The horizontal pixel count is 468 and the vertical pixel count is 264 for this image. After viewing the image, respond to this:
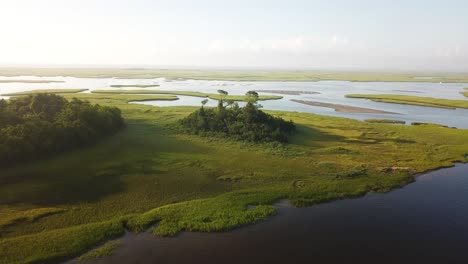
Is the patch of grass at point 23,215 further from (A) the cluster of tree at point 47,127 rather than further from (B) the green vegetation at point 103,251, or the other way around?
(A) the cluster of tree at point 47,127

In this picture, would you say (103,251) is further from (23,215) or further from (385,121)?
(385,121)

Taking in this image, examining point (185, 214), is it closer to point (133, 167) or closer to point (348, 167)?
point (133, 167)

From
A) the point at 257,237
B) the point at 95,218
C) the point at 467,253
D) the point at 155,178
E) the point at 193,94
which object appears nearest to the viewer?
the point at 467,253

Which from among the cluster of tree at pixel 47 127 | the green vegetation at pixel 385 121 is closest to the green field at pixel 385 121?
the green vegetation at pixel 385 121

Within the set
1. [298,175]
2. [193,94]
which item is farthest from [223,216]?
[193,94]

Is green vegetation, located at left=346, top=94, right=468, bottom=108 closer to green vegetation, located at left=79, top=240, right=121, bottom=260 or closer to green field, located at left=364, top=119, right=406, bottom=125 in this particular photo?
green field, located at left=364, top=119, right=406, bottom=125

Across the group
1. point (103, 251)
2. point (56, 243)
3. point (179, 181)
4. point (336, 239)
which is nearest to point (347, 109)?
point (179, 181)

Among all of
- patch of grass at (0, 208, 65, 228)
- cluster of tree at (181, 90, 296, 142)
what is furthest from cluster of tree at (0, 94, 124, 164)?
cluster of tree at (181, 90, 296, 142)
